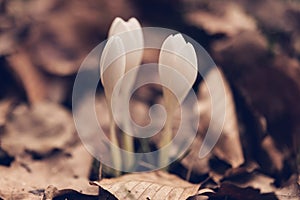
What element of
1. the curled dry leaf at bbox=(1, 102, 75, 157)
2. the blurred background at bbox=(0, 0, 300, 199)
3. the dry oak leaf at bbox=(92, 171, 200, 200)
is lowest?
the dry oak leaf at bbox=(92, 171, 200, 200)

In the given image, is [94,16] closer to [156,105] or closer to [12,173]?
[156,105]

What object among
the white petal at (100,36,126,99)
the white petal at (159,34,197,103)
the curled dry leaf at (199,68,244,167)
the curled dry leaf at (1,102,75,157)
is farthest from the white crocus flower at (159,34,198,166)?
the curled dry leaf at (1,102,75,157)

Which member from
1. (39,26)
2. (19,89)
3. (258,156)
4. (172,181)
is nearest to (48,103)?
(19,89)

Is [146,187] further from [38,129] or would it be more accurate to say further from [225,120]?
[38,129]

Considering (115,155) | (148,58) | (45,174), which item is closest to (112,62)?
(115,155)

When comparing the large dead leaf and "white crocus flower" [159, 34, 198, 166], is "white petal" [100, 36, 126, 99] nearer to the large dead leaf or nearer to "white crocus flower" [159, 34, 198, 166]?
"white crocus flower" [159, 34, 198, 166]

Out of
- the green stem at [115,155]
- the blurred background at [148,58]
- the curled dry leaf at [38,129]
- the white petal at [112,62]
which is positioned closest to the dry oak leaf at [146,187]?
the green stem at [115,155]

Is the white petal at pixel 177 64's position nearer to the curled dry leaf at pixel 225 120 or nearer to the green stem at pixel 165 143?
the green stem at pixel 165 143
